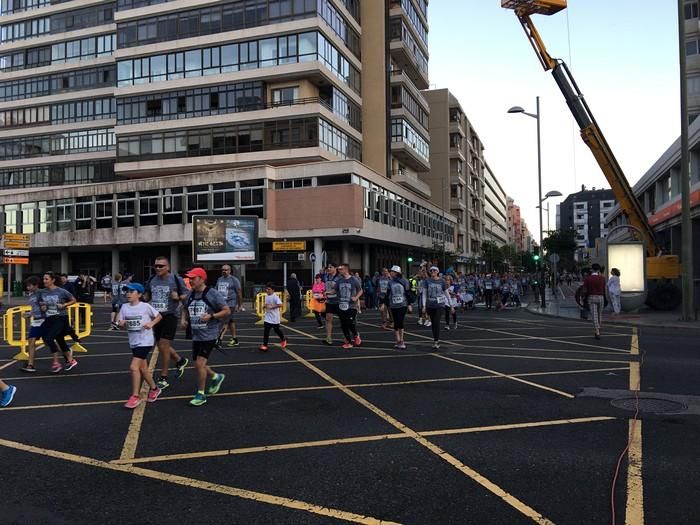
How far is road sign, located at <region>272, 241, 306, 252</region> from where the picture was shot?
114 feet

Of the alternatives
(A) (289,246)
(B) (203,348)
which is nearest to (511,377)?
(B) (203,348)

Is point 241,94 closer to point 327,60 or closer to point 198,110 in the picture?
point 198,110

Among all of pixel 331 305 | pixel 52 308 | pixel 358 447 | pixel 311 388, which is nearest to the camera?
pixel 358 447

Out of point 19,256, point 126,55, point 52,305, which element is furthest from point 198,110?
point 52,305

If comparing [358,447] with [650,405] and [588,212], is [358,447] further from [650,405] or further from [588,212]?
[588,212]

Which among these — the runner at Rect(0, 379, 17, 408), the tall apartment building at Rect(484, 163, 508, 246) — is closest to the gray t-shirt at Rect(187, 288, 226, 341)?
the runner at Rect(0, 379, 17, 408)

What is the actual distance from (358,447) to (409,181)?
44.2 m

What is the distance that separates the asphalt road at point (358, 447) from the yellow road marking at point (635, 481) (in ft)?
0.05

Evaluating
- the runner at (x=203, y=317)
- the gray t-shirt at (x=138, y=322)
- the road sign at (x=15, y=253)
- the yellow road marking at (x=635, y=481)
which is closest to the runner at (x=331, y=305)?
the runner at (x=203, y=317)

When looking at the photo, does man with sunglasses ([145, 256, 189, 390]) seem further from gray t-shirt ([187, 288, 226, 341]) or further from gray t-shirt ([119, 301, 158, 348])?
gray t-shirt ([187, 288, 226, 341])

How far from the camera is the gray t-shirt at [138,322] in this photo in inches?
262

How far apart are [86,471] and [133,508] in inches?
38.3

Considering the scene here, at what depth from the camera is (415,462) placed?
4.62 m

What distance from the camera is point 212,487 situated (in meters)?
4.12
